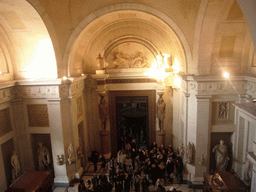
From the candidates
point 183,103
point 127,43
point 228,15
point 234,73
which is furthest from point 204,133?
point 127,43

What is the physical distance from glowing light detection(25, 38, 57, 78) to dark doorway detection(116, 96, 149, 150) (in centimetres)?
Result: 448

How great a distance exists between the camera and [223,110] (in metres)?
9.40

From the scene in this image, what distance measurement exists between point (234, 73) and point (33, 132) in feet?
30.3

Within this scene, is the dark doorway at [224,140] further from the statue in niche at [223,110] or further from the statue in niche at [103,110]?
the statue in niche at [103,110]

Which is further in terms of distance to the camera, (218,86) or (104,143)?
(104,143)

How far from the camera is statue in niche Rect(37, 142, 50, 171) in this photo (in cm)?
998

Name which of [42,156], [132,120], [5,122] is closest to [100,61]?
[132,120]

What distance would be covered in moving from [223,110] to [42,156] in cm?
844

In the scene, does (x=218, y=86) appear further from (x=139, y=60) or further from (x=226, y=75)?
(x=139, y=60)

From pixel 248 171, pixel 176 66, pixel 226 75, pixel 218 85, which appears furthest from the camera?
pixel 176 66

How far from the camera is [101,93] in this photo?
38.7ft

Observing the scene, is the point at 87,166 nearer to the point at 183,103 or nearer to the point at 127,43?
the point at 183,103

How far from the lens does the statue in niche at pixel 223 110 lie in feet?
30.7

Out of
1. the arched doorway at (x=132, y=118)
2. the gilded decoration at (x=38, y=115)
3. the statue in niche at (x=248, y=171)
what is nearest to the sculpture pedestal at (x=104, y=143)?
the arched doorway at (x=132, y=118)
